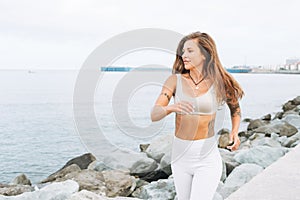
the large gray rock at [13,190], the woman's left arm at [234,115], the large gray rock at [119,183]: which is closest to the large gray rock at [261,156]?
the large gray rock at [119,183]

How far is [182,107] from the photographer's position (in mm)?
1380

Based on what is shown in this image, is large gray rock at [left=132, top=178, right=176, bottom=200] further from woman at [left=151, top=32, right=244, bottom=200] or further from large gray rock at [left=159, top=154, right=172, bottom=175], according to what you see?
woman at [left=151, top=32, right=244, bottom=200]

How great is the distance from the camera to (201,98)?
4.91ft

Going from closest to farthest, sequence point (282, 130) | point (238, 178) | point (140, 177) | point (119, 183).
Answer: point (238, 178) → point (119, 183) → point (140, 177) → point (282, 130)

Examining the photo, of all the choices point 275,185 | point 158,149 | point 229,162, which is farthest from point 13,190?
point 275,185

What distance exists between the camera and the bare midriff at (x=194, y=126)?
152 centimetres

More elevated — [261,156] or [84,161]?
[261,156]

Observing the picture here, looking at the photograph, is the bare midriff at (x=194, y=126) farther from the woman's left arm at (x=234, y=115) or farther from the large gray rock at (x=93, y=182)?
the large gray rock at (x=93, y=182)

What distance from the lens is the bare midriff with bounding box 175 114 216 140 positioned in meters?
1.52

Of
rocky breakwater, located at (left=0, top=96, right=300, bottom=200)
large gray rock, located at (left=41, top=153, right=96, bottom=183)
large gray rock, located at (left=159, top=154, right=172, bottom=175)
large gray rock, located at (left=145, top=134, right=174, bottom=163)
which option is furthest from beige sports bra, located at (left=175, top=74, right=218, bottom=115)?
large gray rock, located at (left=41, top=153, right=96, bottom=183)

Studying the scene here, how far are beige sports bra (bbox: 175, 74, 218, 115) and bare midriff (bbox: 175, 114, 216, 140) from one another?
0.02m

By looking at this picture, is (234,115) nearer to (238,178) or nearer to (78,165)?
(238,178)

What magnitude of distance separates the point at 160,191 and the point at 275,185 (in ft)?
4.00

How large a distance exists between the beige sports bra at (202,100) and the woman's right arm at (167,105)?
29 millimetres
